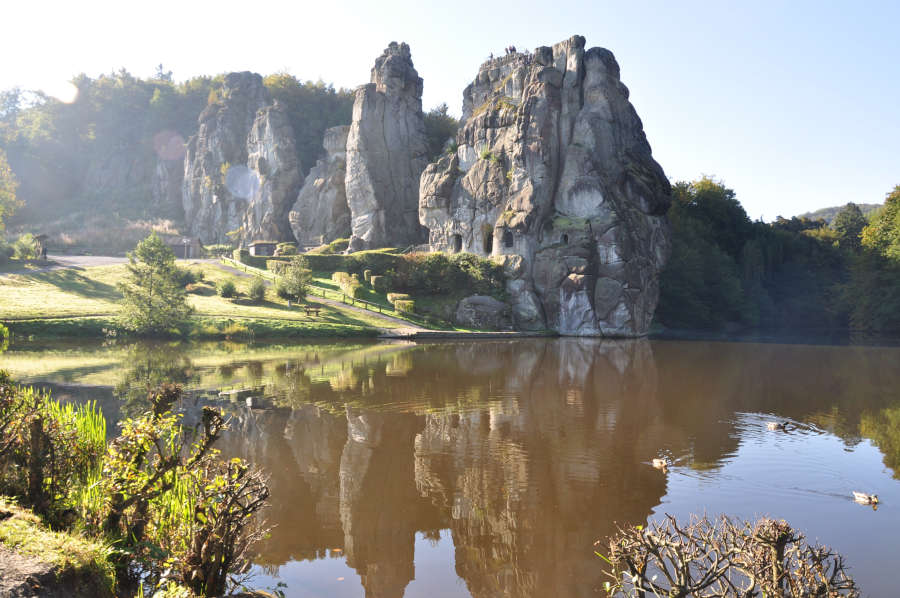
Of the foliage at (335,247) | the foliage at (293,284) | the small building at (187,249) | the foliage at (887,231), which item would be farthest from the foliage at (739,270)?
the small building at (187,249)

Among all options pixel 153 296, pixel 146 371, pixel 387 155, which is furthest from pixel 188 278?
pixel 146 371

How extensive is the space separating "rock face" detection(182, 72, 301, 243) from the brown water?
52.2 metres

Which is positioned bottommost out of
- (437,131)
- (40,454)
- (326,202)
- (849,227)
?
(40,454)

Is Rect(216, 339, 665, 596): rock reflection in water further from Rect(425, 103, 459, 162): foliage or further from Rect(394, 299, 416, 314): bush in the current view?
Rect(425, 103, 459, 162): foliage

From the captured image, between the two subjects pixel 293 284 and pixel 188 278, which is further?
pixel 188 278

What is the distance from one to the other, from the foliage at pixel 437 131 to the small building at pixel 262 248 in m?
22.8

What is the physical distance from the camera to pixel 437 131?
7744 centimetres

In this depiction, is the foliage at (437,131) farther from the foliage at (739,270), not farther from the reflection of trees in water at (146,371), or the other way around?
the reflection of trees in water at (146,371)

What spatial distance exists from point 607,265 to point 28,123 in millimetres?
107923

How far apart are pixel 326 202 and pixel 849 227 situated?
82.3m

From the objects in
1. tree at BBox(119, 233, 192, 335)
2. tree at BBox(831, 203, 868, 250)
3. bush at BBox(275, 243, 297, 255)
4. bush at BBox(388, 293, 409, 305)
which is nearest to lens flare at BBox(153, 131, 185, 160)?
bush at BBox(275, 243, 297, 255)

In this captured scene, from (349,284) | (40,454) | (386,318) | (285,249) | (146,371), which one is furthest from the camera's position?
(285,249)

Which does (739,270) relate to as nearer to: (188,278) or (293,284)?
(293,284)

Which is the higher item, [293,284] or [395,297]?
[293,284]
